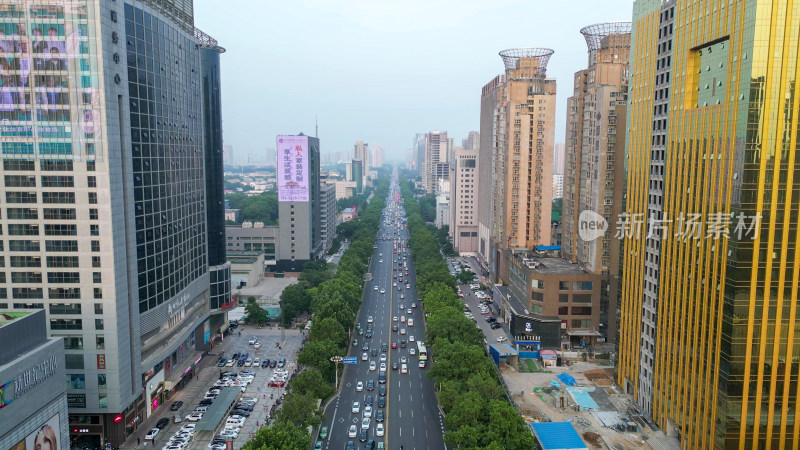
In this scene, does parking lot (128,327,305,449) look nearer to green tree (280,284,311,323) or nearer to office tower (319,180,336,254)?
green tree (280,284,311,323)

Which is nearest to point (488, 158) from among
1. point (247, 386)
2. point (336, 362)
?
point (336, 362)

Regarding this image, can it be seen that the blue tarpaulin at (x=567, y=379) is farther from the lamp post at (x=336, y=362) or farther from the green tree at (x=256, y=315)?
the green tree at (x=256, y=315)

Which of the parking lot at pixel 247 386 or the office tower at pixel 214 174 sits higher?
the office tower at pixel 214 174

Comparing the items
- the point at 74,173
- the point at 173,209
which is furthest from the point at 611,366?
the point at 74,173

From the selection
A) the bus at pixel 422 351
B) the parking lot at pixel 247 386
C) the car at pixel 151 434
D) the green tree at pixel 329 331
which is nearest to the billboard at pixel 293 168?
the parking lot at pixel 247 386

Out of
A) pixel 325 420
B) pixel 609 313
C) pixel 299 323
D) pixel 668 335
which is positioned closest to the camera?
pixel 668 335

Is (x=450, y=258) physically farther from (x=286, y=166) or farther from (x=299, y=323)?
(x=299, y=323)
